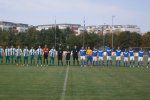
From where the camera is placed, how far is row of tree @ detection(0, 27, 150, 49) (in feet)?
312

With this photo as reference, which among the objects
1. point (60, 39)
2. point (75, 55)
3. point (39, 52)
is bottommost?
point (75, 55)

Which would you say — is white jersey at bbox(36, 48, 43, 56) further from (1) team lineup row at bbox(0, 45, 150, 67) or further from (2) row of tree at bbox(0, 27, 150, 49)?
(2) row of tree at bbox(0, 27, 150, 49)

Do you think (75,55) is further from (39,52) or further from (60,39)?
(60,39)

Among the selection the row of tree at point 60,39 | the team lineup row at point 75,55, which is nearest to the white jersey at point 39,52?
the team lineup row at point 75,55

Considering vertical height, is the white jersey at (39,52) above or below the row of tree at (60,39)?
below

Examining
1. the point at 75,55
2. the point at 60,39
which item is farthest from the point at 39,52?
the point at 60,39

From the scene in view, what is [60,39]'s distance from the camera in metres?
104

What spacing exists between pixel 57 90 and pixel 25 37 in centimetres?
8090

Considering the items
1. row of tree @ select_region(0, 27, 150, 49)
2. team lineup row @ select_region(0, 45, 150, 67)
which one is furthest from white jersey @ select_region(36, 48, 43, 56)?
row of tree @ select_region(0, 27, 150, 49)

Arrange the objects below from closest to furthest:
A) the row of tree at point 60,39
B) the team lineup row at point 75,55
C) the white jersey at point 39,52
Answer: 1. the white jersey at point 39,52
2. the team lineup row at point 75,55
3. the row of tree at point 60,39

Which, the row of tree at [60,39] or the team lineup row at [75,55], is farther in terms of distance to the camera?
the row of tree at [60,39]

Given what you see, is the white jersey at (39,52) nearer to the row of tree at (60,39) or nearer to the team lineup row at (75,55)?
the team lineup row at (75,55)

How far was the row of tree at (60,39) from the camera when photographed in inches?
3745

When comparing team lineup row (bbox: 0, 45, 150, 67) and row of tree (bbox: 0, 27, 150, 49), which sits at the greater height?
row of tree (bbox: 0, 27, 150, 49)
